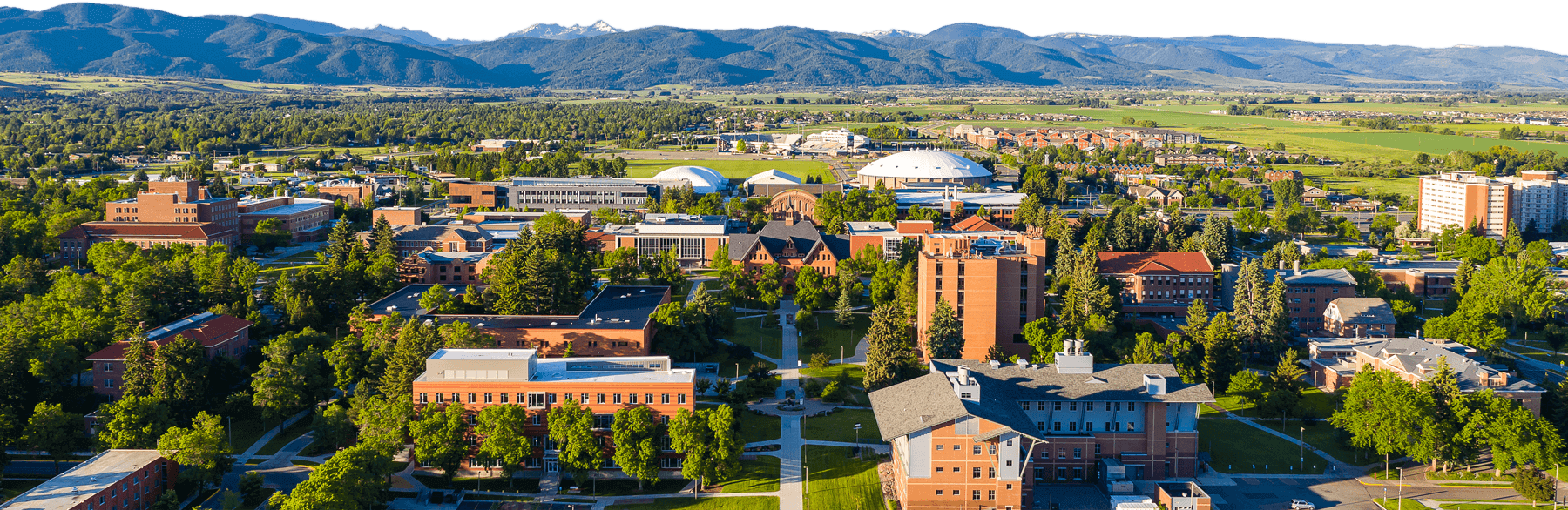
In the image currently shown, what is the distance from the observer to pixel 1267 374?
51812 mm

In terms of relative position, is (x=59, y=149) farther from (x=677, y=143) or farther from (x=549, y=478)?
(x=549, y=478)

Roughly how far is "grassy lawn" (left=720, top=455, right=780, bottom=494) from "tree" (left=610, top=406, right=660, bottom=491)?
2.36 m

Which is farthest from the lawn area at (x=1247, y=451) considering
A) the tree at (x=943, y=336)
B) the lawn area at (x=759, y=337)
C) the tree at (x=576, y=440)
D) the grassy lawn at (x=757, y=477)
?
the tree at (x=576, y=440)

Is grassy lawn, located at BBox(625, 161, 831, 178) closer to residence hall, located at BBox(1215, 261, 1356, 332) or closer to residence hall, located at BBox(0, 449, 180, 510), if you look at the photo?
residence hall, located at BBox(1215, 261, 1356, 332)

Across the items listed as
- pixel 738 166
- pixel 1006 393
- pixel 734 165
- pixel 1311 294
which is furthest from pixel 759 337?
pixel 734 165

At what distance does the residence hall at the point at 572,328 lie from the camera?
165 feet

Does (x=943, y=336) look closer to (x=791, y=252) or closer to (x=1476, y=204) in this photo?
(x=791, y=252)

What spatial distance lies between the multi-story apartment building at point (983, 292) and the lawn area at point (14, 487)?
33.3 metres

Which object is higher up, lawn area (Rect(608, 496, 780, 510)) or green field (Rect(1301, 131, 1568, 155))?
green field (Rect(1301, 131, 1568, 155))

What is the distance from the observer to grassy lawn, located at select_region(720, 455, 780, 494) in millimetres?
38188

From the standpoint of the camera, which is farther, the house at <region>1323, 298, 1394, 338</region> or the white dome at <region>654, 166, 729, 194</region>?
the white dome at <region>654, 166, 729, 194</region>

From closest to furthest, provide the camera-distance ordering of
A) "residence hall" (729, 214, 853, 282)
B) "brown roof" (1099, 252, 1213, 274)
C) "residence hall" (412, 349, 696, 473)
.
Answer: "residence hall" (412, 349, 696, 473), "brown roof" (1099, 252, 1213, 274), "residence hall" (729, 214, 853, 282)

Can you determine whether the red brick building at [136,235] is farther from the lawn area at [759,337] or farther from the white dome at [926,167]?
the white dome at [926,167]

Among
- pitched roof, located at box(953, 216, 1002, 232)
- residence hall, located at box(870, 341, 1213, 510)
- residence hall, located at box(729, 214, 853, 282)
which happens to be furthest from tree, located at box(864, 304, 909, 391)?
pitched roof, located at box(953, 216, 1002, 232)
